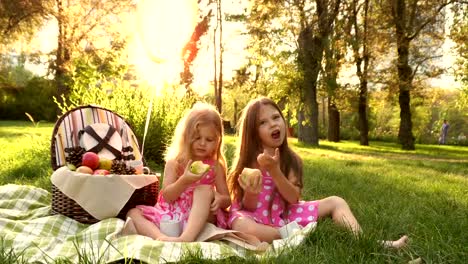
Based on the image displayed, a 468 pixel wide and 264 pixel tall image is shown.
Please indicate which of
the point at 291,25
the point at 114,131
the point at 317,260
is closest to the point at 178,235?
the point at 317,260

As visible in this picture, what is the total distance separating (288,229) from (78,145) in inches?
83.1

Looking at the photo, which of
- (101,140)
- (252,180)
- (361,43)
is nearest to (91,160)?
(101,140)

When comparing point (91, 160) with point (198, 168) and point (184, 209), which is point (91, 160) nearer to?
point (184, 209)

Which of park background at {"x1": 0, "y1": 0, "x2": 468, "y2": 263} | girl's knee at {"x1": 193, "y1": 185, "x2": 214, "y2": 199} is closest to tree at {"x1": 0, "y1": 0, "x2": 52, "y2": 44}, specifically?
park background at {"x1": 0, "y1": 0, "x2": 468, "y2": 263}

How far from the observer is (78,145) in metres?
4.18

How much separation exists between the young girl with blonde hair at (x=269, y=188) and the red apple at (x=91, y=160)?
1087 millimetres

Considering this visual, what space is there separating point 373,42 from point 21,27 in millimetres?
13317

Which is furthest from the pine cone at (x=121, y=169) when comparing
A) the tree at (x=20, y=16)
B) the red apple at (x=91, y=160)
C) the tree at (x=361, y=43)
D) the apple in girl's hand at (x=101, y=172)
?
the tree at (x=20, y=16)

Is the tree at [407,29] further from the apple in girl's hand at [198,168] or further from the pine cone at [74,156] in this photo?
the apple in girl's hand at [198,168]

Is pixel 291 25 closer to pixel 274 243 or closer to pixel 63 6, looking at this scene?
pixel 63 6

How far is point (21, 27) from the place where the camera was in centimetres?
1856

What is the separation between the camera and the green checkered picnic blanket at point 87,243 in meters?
2.41

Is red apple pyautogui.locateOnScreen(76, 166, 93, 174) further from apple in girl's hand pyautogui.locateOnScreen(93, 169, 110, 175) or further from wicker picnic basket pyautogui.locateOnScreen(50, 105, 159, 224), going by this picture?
wicker picnic basket pyautogui.locateOnScreen(50, 105, 159, 224)

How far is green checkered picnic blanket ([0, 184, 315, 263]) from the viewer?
2.41 meters
